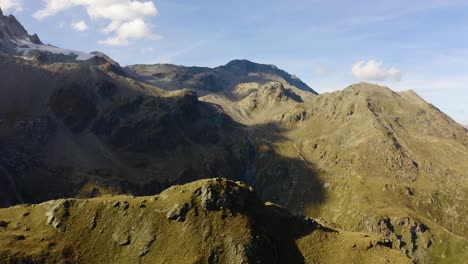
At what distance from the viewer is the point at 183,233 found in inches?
5448

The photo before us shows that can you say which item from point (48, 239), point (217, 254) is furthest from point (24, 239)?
point (217, 254)

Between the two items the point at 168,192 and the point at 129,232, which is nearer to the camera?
the point at 129,232

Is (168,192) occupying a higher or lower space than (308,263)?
higher

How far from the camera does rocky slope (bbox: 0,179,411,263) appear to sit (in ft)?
433

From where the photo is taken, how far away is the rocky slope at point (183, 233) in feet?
433

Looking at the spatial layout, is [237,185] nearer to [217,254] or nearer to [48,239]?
[217,254]

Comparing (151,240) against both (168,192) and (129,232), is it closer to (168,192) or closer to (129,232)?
(129,232)

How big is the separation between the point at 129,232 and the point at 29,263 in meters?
31.3

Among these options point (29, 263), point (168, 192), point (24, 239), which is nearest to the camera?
point (29, 263)

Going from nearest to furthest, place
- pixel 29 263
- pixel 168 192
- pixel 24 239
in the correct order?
pixel 29 263 → pixel 24 239 → pixel 168 192

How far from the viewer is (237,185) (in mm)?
155000

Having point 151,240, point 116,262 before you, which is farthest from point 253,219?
point 116,262

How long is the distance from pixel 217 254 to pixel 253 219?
19.6 meters

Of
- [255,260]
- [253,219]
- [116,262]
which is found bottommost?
[116,262]
